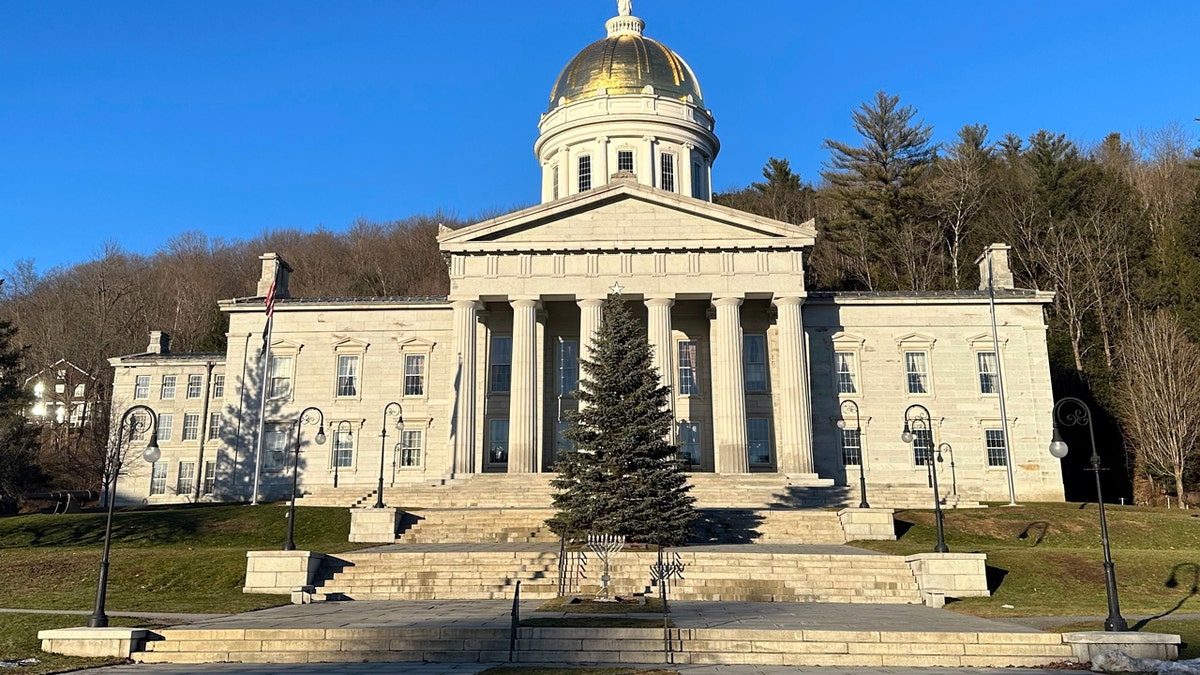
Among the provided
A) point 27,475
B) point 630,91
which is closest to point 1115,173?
point 630,91

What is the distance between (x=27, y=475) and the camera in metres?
42.8

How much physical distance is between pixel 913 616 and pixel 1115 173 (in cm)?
5813

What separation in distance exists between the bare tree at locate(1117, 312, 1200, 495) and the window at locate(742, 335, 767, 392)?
19.5 metres

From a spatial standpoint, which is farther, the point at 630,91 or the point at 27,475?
the point at 630,91

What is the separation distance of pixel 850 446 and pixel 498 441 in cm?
1749

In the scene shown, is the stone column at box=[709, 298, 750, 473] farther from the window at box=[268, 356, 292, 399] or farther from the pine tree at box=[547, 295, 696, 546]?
the window at box=[268, 356, 292, 399]

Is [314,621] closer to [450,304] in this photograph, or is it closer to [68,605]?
[68,605]

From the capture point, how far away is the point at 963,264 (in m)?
64.1

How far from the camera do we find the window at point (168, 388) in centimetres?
5216

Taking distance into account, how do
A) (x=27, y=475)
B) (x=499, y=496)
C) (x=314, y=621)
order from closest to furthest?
1. (x=314, y=621)
2. (x=499, y=496)
3. (x=27, y=475)

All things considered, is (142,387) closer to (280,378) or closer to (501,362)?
(280,378)

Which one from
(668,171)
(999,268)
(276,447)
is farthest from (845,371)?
(276,447)

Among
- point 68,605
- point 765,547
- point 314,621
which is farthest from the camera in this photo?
point 765,547

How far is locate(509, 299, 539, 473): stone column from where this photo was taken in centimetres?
3912
